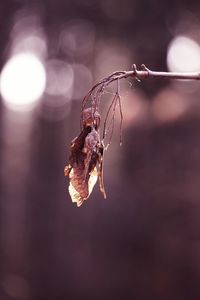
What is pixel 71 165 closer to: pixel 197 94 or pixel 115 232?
pixel 197 94

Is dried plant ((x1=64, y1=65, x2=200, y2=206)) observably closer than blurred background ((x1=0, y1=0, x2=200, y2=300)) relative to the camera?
Yes

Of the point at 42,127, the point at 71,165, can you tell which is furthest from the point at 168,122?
the point at 71,165

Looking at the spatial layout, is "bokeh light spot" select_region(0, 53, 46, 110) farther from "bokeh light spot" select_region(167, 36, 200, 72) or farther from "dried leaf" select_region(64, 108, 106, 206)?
"dried leaf" select_region(64, 108, 106, 206)

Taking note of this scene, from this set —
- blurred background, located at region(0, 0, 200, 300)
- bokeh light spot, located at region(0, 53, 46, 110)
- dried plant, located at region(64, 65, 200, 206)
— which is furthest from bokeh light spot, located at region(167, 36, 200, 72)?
dried plant, located at region(64, 65, 200, 206)

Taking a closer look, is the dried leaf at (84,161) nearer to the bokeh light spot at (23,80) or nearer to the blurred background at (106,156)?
the blurred background at (106,156)

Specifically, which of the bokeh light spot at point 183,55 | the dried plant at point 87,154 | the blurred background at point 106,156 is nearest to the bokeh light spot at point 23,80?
the blurred background at point 106,156

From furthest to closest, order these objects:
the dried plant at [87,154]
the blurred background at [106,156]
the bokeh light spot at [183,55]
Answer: the blurred background at [106,156], the bokeh light spot at [183,55], the dried plant at [87,154]

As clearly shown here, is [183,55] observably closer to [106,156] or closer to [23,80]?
[106,156]
